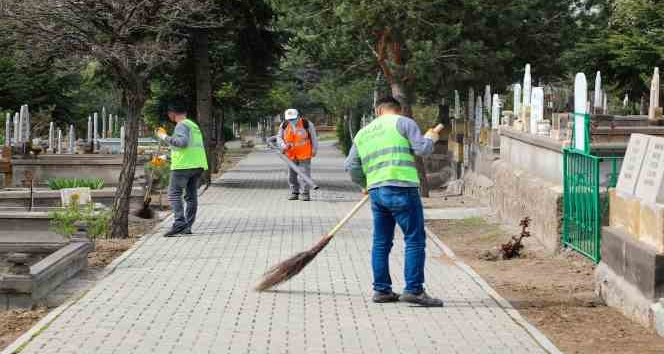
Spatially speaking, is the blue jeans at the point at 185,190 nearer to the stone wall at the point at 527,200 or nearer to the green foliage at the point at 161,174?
the stone wall at the point at 527,200

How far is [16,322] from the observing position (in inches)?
400

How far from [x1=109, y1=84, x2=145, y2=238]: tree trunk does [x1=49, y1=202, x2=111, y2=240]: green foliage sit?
14cm

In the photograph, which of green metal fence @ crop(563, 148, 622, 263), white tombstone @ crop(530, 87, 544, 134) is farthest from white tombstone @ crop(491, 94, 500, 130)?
green metal fence @ crop(563, 148, 622, 263)

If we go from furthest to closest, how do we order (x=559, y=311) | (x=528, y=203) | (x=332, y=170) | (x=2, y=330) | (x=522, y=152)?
(x=332, y=170)
(x=522, y=152)
(x=528, y=203)
(x=559, y=311)
(x=2, y=330)

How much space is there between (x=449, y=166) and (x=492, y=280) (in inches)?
721

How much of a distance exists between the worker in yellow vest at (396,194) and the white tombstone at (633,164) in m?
1.59

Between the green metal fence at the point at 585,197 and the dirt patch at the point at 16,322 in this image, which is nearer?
the dirt patch at the point at 16,322

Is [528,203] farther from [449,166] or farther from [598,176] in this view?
[449,166]

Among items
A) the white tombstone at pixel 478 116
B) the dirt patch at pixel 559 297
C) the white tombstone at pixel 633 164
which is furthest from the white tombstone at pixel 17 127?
the white tombstone at pixel 633 164

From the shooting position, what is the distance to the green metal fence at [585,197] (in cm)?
1286

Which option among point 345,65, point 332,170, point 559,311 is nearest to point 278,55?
point 345,65

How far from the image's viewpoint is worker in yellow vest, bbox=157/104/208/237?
1630 centimetres

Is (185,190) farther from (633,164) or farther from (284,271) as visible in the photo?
(633,164)

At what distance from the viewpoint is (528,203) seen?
1667 centimetres
